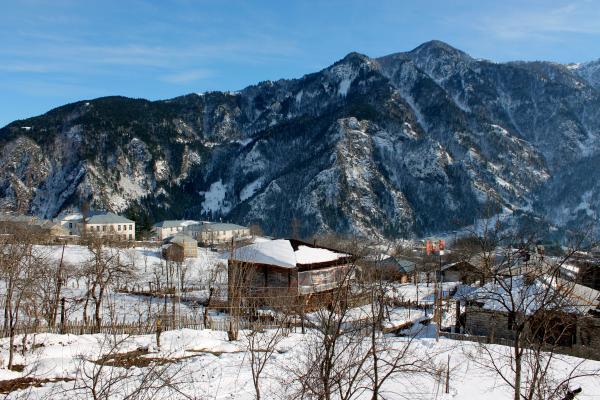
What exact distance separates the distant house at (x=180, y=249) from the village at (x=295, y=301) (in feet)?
0.62

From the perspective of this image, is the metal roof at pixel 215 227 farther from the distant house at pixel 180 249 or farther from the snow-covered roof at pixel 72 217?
the distant house at pixel 180 249

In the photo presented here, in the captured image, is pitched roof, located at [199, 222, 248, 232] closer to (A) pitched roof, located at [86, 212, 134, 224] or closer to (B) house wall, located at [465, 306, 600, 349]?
(A) pitched roof, located at [86, 212, 134, 224]

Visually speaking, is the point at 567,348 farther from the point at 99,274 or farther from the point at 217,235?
the point at 217,235

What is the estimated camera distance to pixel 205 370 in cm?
1714

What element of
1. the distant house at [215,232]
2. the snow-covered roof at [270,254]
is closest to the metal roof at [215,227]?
the distant house at [215,232]

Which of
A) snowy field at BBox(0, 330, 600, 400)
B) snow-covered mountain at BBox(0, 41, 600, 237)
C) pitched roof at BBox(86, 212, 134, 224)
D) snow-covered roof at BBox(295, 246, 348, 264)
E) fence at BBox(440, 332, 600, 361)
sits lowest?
fence at BBox(440, 332, 600, 361)

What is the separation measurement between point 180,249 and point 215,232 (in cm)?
4226

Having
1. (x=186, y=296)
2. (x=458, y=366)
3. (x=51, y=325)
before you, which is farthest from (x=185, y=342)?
(x=186, y=296)

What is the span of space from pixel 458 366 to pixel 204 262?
54.0 metres

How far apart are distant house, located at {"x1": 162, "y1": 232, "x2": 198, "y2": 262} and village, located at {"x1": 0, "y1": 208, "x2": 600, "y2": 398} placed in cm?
19

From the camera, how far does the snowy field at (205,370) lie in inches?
578

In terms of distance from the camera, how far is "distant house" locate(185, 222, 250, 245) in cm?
10719

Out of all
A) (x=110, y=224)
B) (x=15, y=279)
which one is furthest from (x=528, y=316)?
(x=110, y=224)

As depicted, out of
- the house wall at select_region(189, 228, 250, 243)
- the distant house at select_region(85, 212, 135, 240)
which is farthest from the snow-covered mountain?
the distant house at select_region(85, 212, 135, 240)
